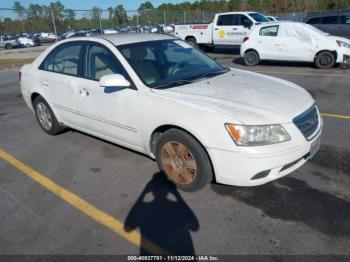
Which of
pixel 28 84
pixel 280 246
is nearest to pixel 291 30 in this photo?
pixel 28 84

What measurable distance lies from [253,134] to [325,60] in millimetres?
9054

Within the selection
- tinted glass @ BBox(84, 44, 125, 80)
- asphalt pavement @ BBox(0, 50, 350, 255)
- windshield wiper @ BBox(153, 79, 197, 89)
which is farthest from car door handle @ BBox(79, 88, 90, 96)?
windshield wiper @ BBox(153, 79, 197, 89)

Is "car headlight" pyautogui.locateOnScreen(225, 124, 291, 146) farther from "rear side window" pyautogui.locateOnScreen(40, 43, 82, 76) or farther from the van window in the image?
the van window

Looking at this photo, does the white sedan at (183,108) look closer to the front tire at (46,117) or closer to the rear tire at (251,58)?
the front tire at (46,117)

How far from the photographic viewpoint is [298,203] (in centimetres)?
323

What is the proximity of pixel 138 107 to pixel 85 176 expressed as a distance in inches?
47.2

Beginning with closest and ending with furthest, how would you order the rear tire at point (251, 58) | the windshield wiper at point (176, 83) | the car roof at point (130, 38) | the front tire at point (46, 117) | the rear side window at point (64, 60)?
1. the windshield wiper at point (176, 83)
2. the car roof at point (130, 38)
3. the rear side window at point (64, 60)
4. the front tire at point (46, 117)
5. the rear tire at point (251, 58)

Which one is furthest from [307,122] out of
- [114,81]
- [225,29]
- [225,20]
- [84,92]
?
[225,20]

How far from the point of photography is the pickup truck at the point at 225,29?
15641 mm

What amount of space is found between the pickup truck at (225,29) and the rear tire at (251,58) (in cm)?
361

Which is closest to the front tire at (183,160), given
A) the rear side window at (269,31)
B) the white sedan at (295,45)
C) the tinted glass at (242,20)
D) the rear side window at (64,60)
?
the rear side window at (64,60)

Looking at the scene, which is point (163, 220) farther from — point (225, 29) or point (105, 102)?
point (225, 29)

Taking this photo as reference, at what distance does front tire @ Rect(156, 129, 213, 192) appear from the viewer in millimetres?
3227

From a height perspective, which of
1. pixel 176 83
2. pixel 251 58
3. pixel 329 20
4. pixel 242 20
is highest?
pixel 242 20
